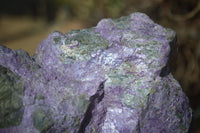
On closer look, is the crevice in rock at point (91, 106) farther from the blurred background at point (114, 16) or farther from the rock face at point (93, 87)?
the blurred background at point (114, 16)

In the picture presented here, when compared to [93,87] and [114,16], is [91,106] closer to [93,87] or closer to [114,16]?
[93,87]

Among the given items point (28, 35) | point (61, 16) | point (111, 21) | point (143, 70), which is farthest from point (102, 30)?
point (61, 16)

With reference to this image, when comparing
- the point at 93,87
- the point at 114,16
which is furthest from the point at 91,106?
the point at 114,16

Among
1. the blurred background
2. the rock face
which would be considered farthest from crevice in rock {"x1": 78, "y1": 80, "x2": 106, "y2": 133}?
the blurred background

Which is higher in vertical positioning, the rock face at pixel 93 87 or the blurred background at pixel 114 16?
the blurred background at pixel 114 16

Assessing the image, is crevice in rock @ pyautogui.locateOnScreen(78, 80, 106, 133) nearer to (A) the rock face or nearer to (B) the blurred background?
(A) the rock face

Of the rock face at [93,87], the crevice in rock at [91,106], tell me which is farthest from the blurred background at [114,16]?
the crevice in rock at [91,106]

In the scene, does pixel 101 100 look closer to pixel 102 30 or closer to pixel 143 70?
pixel 143 70
